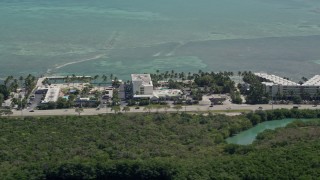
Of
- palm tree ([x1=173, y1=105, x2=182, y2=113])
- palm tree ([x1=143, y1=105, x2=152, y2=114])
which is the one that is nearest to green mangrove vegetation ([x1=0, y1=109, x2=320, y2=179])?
palm tree ([x1=143, y1=105, x2=152, y2=114])

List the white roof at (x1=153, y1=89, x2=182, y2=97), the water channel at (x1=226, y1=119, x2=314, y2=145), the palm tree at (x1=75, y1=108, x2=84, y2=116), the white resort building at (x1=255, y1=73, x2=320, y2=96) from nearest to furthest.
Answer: the water channel at (x1=226, y1=119, x2=314, y2=145) → the palm tree at (x1=75, y1=108, x2=84, y2=116) → the white roof at (x1=153, y1=89, x2=182, y2=97) → the white resort building at (x1=255, y1=73, x2=320, y2=96)

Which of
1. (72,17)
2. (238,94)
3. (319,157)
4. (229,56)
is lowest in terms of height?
(319,157)

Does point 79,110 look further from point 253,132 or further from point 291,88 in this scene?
point 291,88

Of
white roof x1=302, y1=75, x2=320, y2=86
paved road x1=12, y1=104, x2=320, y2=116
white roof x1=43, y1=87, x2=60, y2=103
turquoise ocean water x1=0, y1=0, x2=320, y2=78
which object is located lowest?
paved road x1=12, y1=104, x2=320, y2=116

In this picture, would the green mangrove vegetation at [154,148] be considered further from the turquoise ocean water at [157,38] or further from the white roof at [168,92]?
the turquoise ocean water at [157,38]

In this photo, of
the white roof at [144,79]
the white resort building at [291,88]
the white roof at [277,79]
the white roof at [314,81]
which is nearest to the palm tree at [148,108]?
the white roof at [144,79]

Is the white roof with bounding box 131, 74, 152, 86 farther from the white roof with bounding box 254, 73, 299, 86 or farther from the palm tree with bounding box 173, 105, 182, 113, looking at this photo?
the white roof with bounding box 254, 73, 299, 86

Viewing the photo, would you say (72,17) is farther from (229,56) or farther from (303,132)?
(303,132)

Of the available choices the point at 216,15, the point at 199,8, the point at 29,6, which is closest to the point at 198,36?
the point at 216,15
